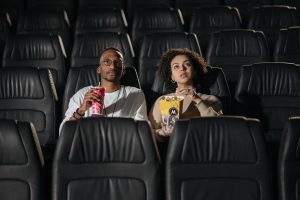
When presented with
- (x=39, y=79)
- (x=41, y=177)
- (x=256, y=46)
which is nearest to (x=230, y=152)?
(x=41, y=177)

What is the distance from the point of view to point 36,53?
198 inches

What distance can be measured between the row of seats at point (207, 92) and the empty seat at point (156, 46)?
633 mm

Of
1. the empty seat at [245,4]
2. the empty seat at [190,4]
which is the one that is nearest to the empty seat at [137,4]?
the empty seat at [190,4]

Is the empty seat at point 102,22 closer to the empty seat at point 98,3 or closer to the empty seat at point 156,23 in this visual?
the empty seat at point 156,23

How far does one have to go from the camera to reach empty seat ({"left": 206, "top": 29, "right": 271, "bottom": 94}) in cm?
494

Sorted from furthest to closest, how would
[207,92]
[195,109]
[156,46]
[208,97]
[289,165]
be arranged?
[156,46] → [207,92] → [208,97] → [195,109] → [289,165]

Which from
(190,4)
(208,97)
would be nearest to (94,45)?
(208,97)

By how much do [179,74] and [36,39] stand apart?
1.65 m

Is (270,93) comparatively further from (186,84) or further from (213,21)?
(213,21)

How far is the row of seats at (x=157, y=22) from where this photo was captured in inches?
232

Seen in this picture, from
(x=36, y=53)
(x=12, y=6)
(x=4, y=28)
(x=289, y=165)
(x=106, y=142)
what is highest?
(x=12, y=6)

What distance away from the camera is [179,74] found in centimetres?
Answer: 389

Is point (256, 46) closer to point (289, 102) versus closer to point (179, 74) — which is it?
point (289, 102)

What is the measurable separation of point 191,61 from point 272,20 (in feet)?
7.49
